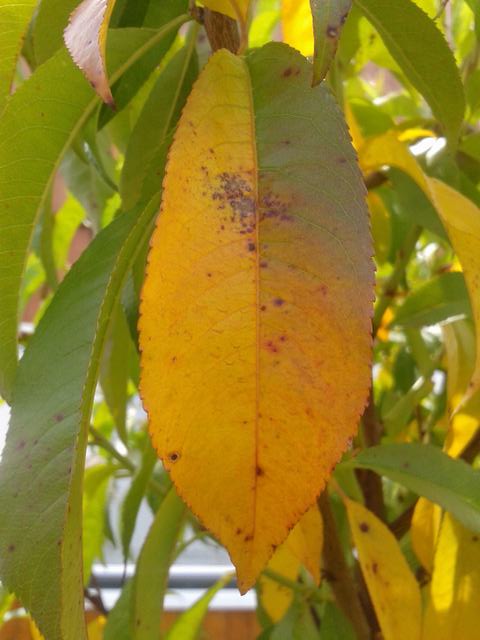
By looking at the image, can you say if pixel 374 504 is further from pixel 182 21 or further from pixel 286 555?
pixel 182 21

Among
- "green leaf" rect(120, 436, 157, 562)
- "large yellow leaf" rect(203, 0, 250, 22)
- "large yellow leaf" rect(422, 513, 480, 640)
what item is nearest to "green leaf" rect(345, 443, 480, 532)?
"large yellow leaf" rect(422, 513, 480, 640)

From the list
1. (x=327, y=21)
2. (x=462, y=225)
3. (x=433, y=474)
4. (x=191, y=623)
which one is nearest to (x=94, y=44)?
(x=327, y=21)

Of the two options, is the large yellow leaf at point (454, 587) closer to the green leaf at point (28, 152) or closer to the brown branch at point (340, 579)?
the brown branch at point (340, 579)

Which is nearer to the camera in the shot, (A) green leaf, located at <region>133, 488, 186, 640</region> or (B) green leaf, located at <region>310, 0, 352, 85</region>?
(B) green leaf, located at <region>310, 0, 352, 85</region>

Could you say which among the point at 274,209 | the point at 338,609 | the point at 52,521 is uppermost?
the point at 274,209

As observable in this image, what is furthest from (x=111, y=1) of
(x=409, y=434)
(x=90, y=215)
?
(x=409, y=434)

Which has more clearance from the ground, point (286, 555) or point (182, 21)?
point (182, 21)

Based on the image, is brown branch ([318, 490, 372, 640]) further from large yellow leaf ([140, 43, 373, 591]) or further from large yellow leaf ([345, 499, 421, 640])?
large yellow leaf ([140, 43, 373, 591])
